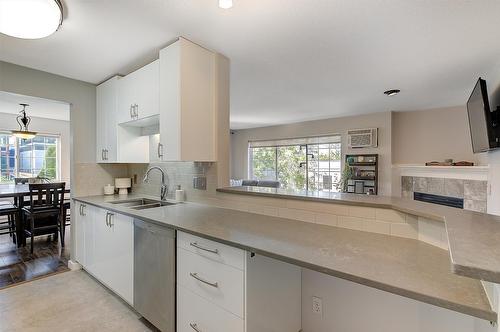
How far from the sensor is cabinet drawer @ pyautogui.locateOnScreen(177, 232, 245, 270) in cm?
128

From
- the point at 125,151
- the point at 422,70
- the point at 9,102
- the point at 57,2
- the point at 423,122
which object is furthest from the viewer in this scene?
the point at 423,122

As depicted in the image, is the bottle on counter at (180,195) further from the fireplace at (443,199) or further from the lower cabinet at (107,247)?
the fireplace at (443,199)

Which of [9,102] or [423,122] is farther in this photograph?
[423,122]

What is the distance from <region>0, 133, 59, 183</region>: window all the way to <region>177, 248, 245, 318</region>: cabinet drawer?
5.94 metres

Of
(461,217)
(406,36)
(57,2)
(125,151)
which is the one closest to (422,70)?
(406,36)

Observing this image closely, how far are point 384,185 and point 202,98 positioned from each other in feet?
14.2

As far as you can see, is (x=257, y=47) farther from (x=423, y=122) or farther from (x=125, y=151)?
(x=423, y=122)

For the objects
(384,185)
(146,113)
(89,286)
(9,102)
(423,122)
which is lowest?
(89,286)

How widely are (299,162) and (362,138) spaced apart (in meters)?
1.74

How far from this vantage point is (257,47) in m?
2.12

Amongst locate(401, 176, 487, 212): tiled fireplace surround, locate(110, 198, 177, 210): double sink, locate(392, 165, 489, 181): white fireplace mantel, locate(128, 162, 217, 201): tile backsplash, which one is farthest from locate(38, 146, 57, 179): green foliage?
locate(401, 176, 487, 212): tiled fireplace surround

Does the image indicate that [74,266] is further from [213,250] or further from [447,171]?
[447,171]

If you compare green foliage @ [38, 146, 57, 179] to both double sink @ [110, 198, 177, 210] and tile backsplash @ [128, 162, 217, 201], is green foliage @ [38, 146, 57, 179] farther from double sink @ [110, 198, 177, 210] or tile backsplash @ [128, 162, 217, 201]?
double sink @ [110, 198, 177, 210]

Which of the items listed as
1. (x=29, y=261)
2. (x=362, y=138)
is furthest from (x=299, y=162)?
(x=29, y=261)
